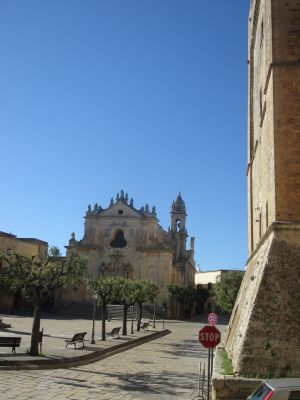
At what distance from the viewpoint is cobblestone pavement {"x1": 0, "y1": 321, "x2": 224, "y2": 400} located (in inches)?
447

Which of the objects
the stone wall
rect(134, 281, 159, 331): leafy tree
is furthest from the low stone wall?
rect(134, 281, 159, 331): leafy tree

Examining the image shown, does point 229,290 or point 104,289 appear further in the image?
point 229,290

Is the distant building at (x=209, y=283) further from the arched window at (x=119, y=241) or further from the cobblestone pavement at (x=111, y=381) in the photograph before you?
the cobblestone pavement at (x=111, y=381)

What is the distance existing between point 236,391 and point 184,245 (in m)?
64.3

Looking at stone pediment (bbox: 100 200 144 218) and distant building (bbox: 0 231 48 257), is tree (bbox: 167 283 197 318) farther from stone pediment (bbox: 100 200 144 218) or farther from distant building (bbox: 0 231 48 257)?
distant building (bbox: 0 231 48 257)

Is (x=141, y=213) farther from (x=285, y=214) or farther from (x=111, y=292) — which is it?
(x=285, y=214)

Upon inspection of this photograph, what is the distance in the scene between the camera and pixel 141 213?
6212 centimetres

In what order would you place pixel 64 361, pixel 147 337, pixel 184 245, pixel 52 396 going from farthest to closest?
1. pixel 184 245
2. pixel 147 337
3. pixel 64 361
4. pixel 52 396

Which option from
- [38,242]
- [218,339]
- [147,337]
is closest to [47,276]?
[218,339]

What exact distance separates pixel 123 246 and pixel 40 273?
Answer: 44184 millimetres

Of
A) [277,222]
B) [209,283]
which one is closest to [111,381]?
[277,222]

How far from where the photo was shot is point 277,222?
41.2 ft

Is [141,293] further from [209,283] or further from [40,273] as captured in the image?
[209,283]

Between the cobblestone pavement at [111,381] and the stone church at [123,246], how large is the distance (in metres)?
40.0
